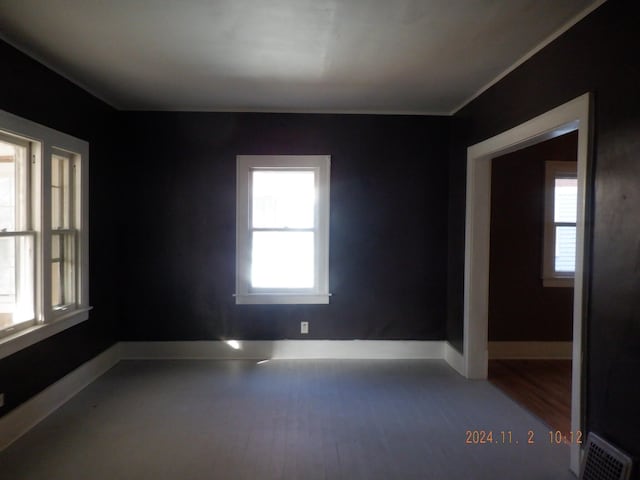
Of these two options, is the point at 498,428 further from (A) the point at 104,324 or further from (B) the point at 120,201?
(B) the point at 120,201

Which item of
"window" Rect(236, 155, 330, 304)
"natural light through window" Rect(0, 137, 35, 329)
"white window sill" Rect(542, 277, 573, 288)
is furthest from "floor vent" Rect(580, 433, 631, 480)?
"natural light through window" Rect(0, 137, 35, 329)

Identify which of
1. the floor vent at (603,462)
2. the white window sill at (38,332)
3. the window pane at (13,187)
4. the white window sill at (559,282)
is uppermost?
the window pane at (13,187)

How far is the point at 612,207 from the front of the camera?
2127 millimetres

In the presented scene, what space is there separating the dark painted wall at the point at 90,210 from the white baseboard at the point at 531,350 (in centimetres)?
417

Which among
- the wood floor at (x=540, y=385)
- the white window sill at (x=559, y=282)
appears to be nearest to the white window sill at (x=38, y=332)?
the wood floor at (x=540, y=385)

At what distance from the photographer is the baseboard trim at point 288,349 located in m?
4.49

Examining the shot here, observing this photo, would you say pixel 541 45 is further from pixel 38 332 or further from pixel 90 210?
pixel 38 332

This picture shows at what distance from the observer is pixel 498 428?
301 centimetres

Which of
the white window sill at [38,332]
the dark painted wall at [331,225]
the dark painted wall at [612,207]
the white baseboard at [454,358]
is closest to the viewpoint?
the dark painted wall at [612,207]

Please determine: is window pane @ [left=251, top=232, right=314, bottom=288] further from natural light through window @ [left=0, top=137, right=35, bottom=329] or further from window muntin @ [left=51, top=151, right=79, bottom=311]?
natural light through window @ [left=0, top=137, right=35, bottom=329]

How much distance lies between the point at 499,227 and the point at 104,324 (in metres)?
4.30

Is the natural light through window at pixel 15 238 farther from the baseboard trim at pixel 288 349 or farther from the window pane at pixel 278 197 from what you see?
the window pane at pixel 278 197

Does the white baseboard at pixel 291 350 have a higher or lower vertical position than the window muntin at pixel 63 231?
lower

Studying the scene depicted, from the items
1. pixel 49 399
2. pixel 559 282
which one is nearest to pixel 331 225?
pixel 559 282
